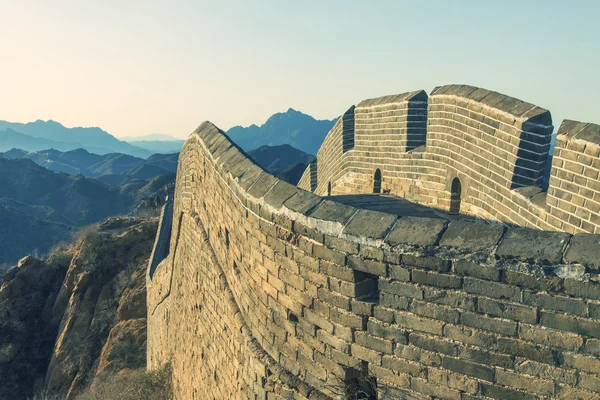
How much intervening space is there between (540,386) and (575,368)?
19 cm

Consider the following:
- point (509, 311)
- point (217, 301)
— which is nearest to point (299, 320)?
point (509, 311)

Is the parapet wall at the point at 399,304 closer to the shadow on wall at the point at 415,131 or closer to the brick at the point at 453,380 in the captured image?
the brick at the point at 453,380

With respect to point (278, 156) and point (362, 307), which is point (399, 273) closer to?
point (362, 307)

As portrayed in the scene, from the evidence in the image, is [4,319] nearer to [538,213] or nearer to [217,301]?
[217,301]

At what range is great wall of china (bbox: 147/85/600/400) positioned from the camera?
2.18 meters

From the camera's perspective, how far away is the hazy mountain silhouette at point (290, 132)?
6411 inches

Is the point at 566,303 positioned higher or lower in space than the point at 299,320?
higher

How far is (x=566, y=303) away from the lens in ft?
6.84

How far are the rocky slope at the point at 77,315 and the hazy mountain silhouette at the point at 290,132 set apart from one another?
13833cm

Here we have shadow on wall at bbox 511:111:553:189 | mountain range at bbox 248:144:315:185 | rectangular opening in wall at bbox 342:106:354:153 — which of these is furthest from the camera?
mountain range at bbox 248:144:315:185

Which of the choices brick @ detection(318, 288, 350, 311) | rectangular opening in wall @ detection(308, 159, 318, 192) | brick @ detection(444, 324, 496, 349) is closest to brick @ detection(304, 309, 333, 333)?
brick @ detection(318, 288, 350, 311)

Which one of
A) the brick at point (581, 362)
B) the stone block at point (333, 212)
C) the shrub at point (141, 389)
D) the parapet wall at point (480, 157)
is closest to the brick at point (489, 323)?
the brick at point (581, 362)

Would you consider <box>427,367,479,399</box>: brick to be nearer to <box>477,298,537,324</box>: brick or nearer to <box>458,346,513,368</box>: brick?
<box>458,346,513,368</box>: brick

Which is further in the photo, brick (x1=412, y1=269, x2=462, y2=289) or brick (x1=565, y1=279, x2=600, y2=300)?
brick (x1=412, y1=269, x2=462, y2=289)
